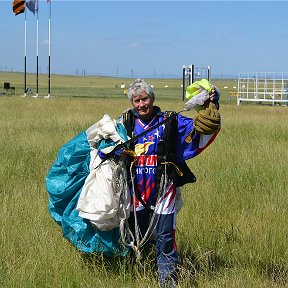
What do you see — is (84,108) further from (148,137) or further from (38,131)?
(148,137)

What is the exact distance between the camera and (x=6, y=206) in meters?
6.27

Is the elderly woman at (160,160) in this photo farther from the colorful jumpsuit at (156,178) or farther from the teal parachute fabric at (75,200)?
the teal parachute fabric at (75,200)

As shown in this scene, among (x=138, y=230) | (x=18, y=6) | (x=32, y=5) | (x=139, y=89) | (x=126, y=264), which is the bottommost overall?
(x=126, y=264)

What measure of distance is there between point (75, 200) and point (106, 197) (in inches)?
15.0

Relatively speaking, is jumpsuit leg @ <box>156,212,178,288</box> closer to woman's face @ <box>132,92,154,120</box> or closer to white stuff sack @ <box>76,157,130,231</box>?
white stuff sack @ <box>76,157,130,231</box>

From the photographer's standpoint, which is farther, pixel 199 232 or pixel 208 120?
pixel 199 232

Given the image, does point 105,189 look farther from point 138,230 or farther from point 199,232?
point 199,232

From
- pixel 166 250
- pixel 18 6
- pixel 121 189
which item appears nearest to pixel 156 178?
pixel 121 189

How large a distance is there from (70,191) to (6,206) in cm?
200

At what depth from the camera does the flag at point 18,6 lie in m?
35.2

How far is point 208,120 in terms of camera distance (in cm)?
408

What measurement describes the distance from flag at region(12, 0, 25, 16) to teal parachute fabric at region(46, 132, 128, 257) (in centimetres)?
3227

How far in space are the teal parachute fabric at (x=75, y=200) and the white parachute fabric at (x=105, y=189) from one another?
11cm

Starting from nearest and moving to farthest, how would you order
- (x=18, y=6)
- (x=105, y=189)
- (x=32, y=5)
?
(x=105, y=189) → (x=18, y=6) → (x=32, y=5)
